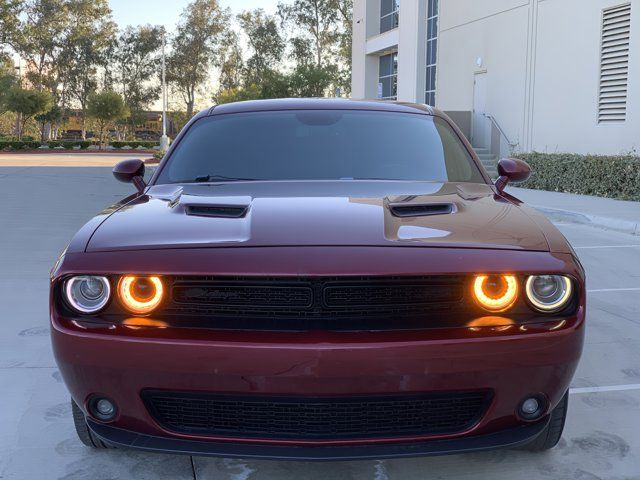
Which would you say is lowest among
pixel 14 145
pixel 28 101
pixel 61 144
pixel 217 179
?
pixel 217 179

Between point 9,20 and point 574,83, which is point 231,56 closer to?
point 9,20

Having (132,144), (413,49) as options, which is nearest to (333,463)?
(413,49)

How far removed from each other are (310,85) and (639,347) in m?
46.5

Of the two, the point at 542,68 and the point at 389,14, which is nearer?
the point at 542,68

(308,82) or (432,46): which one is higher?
(308,82)

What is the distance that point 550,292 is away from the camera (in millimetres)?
2572

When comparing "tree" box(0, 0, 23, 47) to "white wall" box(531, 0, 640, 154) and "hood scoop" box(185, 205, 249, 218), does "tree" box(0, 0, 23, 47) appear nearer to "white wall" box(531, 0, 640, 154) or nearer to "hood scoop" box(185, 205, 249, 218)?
"white wall" box(531, 0, 640, 154)

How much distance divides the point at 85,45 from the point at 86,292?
69.0 meters

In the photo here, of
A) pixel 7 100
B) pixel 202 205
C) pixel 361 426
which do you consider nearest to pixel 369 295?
pixel 361 426

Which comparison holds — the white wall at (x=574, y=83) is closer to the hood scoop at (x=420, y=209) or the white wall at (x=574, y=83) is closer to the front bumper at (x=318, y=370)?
the hood scoop at (x=420, y=209)

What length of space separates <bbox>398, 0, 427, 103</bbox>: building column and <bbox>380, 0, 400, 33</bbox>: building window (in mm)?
2711

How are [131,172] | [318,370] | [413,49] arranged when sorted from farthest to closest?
[413,49], [131,172], [318,370]

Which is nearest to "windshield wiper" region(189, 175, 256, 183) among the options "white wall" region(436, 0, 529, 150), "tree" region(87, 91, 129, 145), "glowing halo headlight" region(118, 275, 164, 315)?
"glowing halo headlight" region(118, 275, 164, 315)

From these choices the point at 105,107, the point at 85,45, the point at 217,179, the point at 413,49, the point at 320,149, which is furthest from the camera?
the point at 85,45
